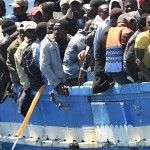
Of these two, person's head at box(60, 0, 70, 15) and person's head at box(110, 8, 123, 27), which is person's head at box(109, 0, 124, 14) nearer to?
person's head at box(110, 8, 123, 27)

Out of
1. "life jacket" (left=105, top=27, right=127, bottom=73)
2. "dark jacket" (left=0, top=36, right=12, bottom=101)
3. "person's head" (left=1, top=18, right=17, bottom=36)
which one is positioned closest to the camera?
"life jacket" (left=105, top=27, right=127, bottom=73)

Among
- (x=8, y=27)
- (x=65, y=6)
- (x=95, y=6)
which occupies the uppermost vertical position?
(x=95, y=6)

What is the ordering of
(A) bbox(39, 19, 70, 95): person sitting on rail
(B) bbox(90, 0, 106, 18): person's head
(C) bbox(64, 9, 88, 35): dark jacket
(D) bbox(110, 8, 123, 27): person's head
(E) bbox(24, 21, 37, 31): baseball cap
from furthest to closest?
(C) bbox(64, 9, 88, 35): dark jacket
(E) bbox(24, 21, 37, 31): baseball cap
(B) bbox(90, 0, 106, 18): person's head
(A) bbox(39, 19, 70, 95): person sitting on rail
(D) bbox(110, 8, 123, 27): person's head

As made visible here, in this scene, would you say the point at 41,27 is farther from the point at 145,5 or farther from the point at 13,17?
the point at 13,17

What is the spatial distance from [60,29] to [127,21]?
1177 millimetres

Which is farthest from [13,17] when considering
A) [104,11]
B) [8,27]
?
[104,11]

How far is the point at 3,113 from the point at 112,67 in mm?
3600

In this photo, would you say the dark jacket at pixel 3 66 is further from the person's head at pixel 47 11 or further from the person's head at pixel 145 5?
the person's head at pixel 145 5

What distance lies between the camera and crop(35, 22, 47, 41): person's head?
13.1m

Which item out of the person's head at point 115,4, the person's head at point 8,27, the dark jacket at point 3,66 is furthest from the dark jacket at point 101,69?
the person's head at point 8,27

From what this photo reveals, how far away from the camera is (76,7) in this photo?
44.7 ft

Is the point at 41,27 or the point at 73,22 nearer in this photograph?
the point at 41,27

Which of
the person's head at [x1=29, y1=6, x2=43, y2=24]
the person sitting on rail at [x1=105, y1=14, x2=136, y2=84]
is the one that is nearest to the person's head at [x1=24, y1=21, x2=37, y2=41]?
the person's head at [x1=29, y1=6, x2=43, y2=24]

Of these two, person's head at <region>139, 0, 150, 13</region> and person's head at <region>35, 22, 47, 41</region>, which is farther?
person's head at <region>35, 22, 47, 41</region>
